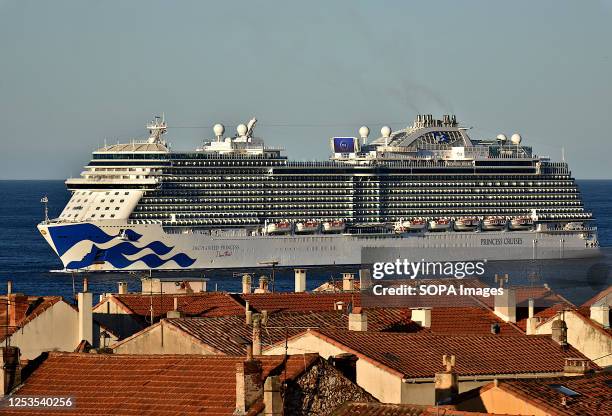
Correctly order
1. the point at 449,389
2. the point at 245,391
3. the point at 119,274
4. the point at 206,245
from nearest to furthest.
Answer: the point at 245,391
the point at 449,389
the point at 119,274
the point at 206,245

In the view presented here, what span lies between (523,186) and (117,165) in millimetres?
31950

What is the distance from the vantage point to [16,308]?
2998 centimetres

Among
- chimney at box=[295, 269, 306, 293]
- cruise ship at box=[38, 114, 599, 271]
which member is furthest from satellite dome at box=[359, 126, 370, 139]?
chimney at box=[295, 269, 306, 293]

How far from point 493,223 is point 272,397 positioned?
364 ft

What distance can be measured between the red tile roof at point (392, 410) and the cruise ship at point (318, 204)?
83.5 m

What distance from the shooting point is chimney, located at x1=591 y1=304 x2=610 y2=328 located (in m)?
27.6

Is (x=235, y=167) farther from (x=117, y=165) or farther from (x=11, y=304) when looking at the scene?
(x=11, y=304)

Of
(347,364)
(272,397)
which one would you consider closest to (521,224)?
(347,364)

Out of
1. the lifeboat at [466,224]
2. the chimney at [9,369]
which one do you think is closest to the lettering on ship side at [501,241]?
the lifeboat at [466,224]

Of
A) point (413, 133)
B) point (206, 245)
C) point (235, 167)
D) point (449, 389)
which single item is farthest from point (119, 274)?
point (449, 389)

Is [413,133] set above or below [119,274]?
above

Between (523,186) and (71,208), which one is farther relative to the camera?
(523,186)

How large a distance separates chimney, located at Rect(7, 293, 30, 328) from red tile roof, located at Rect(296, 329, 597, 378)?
292 inches

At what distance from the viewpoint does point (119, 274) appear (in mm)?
104062
